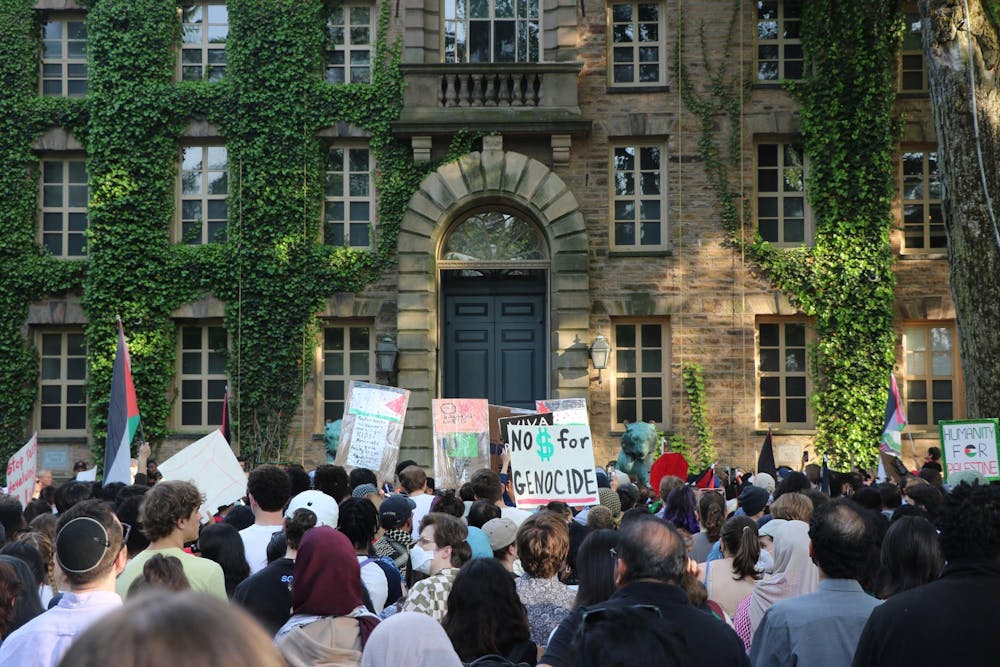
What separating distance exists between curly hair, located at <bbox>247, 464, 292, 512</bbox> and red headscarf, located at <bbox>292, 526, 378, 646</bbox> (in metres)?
2.33

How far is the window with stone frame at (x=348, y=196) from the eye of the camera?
24375mm

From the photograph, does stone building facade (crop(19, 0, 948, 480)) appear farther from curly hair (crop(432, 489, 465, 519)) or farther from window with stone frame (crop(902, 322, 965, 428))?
curly hair (crop(432, 489, 465, 519))

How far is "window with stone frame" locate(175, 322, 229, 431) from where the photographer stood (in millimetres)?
24266

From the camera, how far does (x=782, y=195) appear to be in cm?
2433

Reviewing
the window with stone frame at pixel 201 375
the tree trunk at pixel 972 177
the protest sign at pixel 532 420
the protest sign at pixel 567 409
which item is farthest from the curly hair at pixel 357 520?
the window with stone frame at pixel 201 375

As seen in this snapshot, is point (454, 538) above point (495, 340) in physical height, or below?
below

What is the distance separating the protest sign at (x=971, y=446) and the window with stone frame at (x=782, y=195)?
10905 mm

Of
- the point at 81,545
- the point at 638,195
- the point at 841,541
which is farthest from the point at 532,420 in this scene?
the point at 638,195

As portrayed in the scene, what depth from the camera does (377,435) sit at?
16219 mm

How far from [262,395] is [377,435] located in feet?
26.1

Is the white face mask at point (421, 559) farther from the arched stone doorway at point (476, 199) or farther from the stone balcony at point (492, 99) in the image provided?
the stone balcony at point (492, 99)

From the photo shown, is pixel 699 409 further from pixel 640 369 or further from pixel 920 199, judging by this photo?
pixel 920 199

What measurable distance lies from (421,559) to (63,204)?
1915 cm

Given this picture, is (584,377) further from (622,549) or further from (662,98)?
(622,549)
